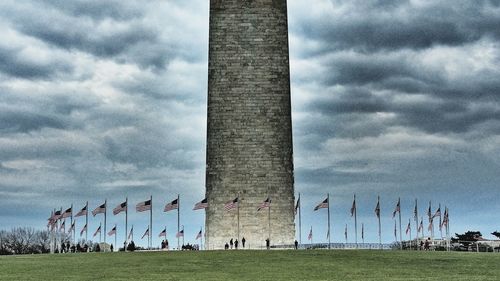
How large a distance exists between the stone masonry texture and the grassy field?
12641 mm

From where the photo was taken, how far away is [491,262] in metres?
32.5

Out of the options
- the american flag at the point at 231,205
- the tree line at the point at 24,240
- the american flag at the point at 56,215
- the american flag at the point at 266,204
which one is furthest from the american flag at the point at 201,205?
the tree line at the point at 24,240

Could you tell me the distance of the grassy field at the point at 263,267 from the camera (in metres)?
25.6

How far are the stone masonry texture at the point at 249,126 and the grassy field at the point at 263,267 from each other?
1264cm

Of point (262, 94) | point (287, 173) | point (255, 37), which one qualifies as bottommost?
point (287, 173)

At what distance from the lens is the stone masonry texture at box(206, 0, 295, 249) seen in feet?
166

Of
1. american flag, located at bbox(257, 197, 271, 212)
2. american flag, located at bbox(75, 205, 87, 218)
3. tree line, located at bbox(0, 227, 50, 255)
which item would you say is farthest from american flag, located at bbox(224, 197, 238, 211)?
tree line, located at bbox(0, 227, 50, 255)

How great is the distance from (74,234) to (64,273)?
99.7 ft

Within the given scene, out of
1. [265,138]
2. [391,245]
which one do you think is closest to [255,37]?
[265,138]

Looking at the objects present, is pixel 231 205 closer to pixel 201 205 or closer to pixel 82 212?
pixel 201 205

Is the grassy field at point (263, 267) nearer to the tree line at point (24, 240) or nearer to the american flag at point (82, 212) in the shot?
the american flag at point (82, 212)

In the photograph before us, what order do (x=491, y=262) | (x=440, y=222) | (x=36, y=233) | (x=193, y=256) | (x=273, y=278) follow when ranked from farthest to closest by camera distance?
(x=36, y=233) → (x=440, y=222) → (x=193, y=256) → (x=491, y=262) → (x=273, y=278)

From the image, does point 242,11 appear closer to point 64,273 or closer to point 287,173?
point 287,173

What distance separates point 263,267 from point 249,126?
22232 mm
